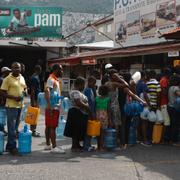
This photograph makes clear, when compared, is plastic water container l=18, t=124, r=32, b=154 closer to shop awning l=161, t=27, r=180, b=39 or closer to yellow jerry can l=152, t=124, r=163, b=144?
yellow jerry can l=152, t=124, r=163, b=144

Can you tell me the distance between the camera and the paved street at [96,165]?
6918 mm

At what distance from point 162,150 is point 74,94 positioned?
7.40ft

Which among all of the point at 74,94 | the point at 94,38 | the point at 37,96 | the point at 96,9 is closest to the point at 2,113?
the point at 37,96

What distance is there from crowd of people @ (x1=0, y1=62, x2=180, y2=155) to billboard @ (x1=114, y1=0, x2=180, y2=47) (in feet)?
28.8

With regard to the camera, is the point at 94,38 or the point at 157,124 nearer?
the point at 157,124

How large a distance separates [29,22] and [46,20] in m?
1.16

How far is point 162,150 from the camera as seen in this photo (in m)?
9.26

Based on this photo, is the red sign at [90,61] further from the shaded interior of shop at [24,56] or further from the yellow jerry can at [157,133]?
the yellow jerry can at [157,133]

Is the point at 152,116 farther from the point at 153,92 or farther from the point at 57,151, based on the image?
the point at 57,151

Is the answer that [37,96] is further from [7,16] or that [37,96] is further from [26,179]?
[7,16]

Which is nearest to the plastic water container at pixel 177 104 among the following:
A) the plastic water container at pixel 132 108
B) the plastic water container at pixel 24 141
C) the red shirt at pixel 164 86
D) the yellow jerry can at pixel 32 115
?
the red shirt at pixel 164 86

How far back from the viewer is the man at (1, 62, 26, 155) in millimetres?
8227

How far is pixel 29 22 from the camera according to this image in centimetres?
2986

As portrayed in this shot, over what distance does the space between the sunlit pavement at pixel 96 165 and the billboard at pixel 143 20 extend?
1030 centimetres
